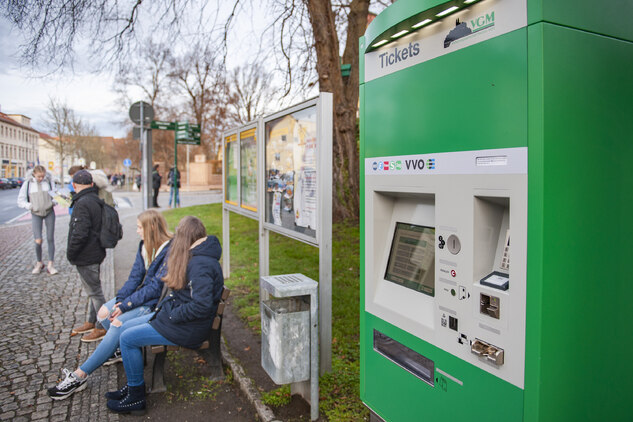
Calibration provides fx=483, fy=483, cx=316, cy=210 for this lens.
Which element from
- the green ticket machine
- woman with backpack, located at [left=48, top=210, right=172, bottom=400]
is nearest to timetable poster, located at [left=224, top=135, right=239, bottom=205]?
woman with backpack, located at [left=48, top=210, right=172, bottom=400]

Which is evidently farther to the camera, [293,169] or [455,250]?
[293,169]

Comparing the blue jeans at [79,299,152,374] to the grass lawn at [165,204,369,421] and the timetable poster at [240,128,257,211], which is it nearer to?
the grass lawn at [165,204,369,421]

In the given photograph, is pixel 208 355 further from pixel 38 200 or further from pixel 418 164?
pixel 38 200

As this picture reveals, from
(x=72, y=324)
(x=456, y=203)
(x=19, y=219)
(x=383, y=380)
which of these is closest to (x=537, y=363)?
(x=456, y=203)

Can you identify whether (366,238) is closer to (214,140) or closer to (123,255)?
(123,255)

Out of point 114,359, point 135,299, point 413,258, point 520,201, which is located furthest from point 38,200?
point 520,201

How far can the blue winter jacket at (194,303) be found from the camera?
3.62 metres

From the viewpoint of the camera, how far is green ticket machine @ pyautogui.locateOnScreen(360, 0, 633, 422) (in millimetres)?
1804

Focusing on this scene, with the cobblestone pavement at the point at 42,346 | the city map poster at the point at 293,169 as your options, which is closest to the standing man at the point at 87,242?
the cobblestone pavement at the point at 42,346

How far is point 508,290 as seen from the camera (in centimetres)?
192

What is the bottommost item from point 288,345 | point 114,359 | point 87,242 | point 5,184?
point 114,359

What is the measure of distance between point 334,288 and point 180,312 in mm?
2905

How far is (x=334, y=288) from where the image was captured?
625 cm

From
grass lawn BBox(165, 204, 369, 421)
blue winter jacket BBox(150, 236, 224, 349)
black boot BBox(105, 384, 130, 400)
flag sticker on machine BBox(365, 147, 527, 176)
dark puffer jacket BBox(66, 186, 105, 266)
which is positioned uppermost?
flag sticker on machine BBox(365, 147, 527, 176)
